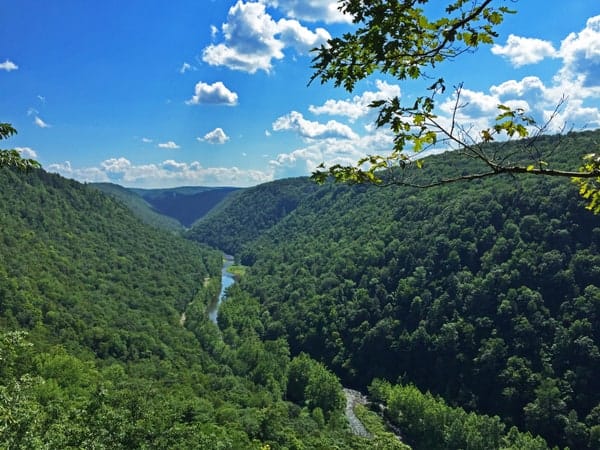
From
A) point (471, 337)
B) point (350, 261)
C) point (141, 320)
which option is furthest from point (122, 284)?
point (471, 337)

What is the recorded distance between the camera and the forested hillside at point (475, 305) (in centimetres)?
6888

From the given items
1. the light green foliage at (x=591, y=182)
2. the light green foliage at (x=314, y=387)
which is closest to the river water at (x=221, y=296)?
the light green foliage at (x=314, y=387)

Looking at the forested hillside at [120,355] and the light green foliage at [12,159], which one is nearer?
the light green foliage at [12,159]

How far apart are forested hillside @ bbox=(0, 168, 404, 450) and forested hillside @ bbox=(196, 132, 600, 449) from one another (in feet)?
47.4

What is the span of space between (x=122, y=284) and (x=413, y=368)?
227 ft

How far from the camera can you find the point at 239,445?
40.7 meters

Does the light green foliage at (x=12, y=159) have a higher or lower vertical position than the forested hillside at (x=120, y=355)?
higher

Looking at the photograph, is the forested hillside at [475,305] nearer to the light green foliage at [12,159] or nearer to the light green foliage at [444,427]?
the light green foliage at [444,427]

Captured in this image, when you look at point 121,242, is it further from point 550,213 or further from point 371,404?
point 550,213

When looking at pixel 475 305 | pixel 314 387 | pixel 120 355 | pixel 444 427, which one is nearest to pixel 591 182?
pixel 444 427

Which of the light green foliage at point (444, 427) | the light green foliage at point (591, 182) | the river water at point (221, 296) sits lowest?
the light green foliage at point (444, 427)

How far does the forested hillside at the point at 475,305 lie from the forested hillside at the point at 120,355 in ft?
47.4

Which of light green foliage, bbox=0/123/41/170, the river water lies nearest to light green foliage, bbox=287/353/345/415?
the river water

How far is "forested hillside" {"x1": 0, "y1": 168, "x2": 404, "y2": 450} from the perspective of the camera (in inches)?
1395
